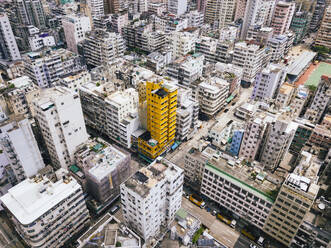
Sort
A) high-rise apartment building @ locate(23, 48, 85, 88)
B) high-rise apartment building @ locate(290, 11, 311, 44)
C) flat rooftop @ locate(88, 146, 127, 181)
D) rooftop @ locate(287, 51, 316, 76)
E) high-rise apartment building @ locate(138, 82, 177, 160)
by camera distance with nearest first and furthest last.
Result: flat rooftop @ locate(88, 146, 127, 181)
high-rise apartment building @ locate(138, 82, 177, 160)
high-rise apartment building @ locate(23, 48, 85, 88)
rooftop @ locate(287, 51, 316, 76)
high-rise apartment building @ locate(290, 11, 311, 44)

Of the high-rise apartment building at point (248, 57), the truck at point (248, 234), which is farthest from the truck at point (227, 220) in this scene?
the high-rise apartment building at point (248, 57)

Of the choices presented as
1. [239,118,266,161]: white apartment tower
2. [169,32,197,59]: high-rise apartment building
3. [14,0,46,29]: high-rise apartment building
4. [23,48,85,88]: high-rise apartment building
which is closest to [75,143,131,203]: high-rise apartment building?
[239,118,266,161]: white apartment tower

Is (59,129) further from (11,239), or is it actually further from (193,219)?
(193,219)

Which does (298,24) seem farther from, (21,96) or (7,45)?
(7,45)

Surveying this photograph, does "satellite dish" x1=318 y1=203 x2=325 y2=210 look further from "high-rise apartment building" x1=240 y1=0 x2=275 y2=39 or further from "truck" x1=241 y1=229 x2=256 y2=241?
"high-rise apartment building" x1=240 y1=0 x2=275 y2=39

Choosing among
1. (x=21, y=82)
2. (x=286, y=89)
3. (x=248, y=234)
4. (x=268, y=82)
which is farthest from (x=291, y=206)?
(x=21, y=82)

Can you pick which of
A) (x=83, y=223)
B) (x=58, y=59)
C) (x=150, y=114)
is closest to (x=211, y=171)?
(x=150, y=114)
